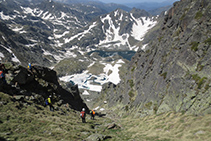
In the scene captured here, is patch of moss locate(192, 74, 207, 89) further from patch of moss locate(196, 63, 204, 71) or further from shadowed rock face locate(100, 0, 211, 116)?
patch of moss locate(196, 63, 204, 71)

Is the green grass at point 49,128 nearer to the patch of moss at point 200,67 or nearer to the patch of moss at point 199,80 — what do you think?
the patch of moss at point 199,80

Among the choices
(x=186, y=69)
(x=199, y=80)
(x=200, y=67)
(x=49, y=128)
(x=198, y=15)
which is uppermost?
(x=198, y=15)

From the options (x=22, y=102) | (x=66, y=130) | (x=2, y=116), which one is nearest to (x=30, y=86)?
(x=22, y=102)

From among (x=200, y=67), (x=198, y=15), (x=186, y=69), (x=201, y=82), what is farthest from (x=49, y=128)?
(x=198, y=15)

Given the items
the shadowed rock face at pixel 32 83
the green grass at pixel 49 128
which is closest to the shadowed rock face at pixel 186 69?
the green grass at pixel 49 128

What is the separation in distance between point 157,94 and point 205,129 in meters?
19.8

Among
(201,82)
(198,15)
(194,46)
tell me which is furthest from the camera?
(198,15)

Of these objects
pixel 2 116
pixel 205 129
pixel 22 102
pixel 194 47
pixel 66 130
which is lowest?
pixel 205 129

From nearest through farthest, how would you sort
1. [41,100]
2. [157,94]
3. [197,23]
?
1. [41,100]
2. [197,23]
3. [157,94]

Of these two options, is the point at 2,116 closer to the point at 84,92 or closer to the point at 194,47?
the point at 194,47

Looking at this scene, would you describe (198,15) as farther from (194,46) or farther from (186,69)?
(186,69)

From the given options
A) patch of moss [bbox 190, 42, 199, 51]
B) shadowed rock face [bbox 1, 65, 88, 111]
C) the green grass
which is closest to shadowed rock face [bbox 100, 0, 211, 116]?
patch of moss [bbox 190, 42, 199, 51]

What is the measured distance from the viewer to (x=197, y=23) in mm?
32906

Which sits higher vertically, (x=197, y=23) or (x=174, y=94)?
(x=197, y=23)
